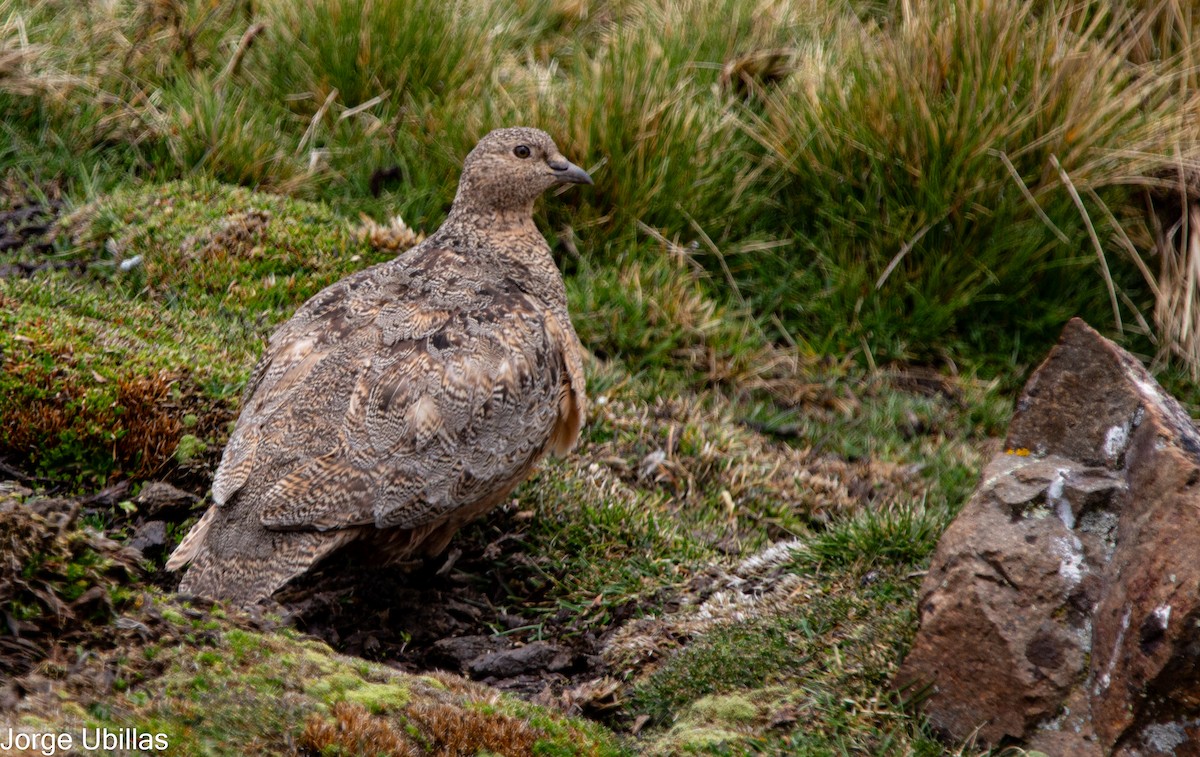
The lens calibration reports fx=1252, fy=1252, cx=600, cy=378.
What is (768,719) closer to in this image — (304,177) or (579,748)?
(579,748)

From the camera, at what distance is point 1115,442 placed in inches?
157

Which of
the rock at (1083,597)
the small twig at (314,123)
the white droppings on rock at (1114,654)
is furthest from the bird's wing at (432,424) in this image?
the small twig at (314,123)

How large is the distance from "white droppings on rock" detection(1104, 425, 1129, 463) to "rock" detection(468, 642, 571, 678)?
200 cm

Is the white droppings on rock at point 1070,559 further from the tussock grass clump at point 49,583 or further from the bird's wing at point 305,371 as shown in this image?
the tussock grass clump at point 49,583

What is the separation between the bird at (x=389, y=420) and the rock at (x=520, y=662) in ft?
1.81

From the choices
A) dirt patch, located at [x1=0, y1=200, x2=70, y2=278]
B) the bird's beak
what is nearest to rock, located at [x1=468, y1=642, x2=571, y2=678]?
the bird's beak

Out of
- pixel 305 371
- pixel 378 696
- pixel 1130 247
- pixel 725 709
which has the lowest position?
pixel 725 709

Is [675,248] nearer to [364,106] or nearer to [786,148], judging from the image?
[786,148]

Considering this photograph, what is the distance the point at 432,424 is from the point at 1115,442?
2.34 m

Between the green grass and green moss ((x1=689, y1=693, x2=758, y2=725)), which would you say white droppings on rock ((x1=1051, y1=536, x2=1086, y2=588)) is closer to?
green moss ((x1=689, y1=693, x2=758, y2=725))

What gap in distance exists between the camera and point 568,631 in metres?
4.89

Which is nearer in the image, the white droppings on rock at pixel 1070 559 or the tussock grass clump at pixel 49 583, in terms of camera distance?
the tussock grass clump at pixel 49 583

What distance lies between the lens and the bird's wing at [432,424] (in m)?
4.41

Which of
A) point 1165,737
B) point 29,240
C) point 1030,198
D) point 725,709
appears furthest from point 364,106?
point 1165,737
